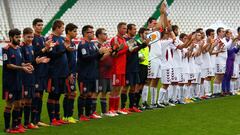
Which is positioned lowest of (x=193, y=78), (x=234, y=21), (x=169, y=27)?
(x=193, y=78)

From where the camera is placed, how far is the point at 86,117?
1133cm

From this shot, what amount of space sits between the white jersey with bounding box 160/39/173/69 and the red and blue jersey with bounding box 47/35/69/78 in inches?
131

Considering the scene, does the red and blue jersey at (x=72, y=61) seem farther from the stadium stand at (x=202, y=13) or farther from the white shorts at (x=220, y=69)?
the stadium stand at (x=202, y=13)

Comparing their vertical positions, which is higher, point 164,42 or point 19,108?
point 164,42

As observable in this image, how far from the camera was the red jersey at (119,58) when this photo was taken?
11.8m

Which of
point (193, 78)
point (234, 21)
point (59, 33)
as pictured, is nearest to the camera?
point (59, 33)

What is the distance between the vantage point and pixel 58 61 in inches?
412

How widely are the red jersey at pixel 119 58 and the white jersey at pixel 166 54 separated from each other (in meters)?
1.55

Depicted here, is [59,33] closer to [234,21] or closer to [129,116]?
[129,116]

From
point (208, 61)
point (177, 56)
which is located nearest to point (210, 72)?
point (208, 61)

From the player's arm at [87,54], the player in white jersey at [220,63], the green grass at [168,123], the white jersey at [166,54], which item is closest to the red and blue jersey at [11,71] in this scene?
the green grass at [168,123]

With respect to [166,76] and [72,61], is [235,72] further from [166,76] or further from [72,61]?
[72,61]

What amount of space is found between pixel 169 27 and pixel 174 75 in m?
1.27

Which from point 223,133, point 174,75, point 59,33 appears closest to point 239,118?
point 223,133
